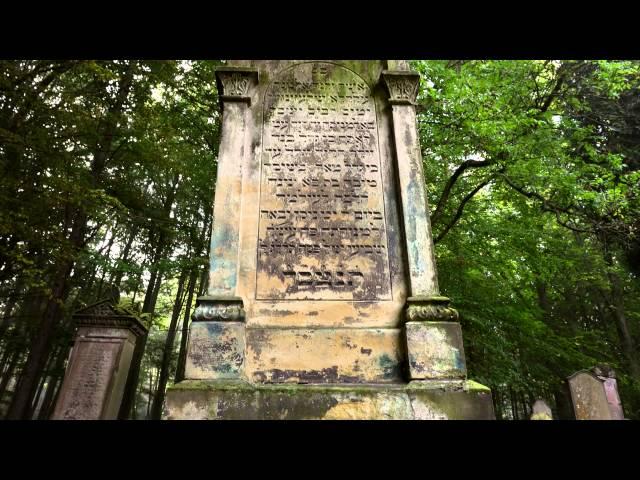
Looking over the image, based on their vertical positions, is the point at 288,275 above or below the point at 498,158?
below

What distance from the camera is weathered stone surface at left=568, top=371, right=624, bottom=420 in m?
7.57

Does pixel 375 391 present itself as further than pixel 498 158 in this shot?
No

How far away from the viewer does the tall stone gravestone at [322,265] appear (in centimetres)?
353

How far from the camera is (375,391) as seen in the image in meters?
3.51

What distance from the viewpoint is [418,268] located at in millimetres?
4215

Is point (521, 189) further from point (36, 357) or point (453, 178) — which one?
point (36, 357)

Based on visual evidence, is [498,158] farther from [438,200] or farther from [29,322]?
[29,322]

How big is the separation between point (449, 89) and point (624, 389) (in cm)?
1343

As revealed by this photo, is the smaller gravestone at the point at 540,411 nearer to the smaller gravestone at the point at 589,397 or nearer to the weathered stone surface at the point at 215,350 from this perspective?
the smaller gravestone at the point at 589,397

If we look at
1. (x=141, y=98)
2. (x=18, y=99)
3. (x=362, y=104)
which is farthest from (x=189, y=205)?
(x=362, y=104)

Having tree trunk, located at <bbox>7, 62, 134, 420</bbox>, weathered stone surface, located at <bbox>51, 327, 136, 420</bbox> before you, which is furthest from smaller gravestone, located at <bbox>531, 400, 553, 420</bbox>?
tree trunk, located at <bbox>7, 62, 134, 420</bbox>

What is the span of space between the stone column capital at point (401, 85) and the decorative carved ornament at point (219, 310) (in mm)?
3027

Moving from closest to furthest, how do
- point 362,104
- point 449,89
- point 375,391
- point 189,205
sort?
point 375,391 → point 362,104 → point 449,89 → point 189,205

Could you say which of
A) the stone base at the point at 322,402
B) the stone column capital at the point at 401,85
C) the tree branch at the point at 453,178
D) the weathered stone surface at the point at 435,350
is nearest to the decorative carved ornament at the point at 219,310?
the stone base at the point at 322,402
